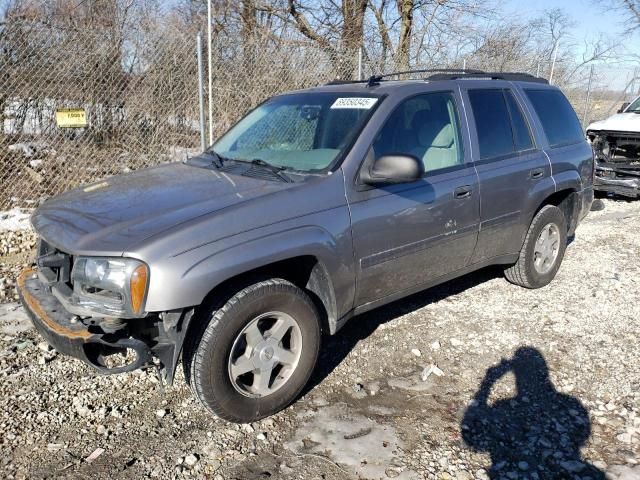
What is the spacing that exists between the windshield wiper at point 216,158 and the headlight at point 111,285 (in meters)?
1.33

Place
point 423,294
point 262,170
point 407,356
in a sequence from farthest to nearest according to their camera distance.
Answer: point 423,294
point 407,356
point 262,170

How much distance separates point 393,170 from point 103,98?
540 centimetres

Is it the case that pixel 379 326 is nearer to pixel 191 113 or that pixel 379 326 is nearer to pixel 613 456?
pixel 613 456

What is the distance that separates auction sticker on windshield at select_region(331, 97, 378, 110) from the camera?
138 inches

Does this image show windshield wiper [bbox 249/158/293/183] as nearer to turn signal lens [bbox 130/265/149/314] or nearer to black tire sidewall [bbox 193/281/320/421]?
black tire sidewall [bbox 193/281/320/421]

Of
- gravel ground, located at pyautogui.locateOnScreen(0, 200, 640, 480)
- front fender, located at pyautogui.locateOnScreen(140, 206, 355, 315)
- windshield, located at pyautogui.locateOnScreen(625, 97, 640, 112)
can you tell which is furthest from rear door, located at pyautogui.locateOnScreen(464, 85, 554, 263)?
windshield, located at pyautogui.locateOnScreen(625, 97, 640, 112)

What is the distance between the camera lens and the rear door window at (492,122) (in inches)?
158

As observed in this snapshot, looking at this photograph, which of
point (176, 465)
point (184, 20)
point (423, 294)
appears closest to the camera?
point (176, 465)

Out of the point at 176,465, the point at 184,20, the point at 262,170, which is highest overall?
the point at 184,20

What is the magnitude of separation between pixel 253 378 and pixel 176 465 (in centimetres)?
59

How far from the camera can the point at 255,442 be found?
2.83 metres

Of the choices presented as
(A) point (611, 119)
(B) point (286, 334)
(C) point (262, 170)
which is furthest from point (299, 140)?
(A) point (611, 119)

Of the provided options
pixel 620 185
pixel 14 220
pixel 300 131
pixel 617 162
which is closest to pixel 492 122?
pixel 300 131

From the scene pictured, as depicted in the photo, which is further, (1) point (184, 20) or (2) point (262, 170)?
(1) point (184, 20)
